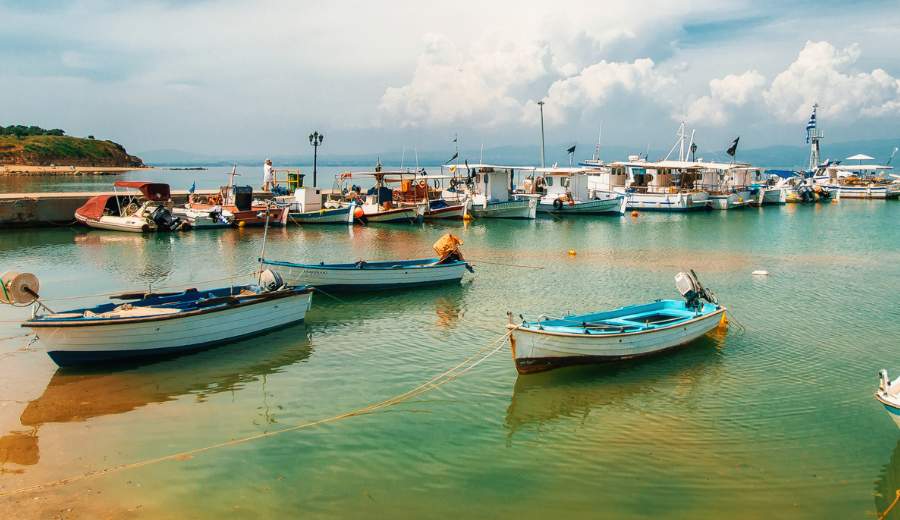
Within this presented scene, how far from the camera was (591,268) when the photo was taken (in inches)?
1119

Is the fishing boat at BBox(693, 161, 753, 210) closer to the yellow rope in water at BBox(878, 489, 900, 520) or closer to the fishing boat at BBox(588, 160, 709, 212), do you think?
the fishing boat at BBox(588, 160, 709, 212)

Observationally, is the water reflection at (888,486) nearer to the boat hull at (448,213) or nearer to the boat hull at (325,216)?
the boat hull at (325,216)

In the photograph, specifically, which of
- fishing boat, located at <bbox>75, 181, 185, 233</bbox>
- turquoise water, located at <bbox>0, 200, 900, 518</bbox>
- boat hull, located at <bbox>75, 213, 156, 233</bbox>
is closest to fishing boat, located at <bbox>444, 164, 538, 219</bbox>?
fishing boat, located at <bbox>75, 181, 185, 233</bbox>

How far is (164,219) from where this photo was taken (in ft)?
131

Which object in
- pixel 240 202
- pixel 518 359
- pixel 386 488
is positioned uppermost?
pixel 240 202

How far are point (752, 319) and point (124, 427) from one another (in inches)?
638

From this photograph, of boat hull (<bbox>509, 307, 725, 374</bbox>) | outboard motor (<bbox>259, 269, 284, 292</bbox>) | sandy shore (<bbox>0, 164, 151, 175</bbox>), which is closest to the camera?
boat hull (<bbox>509, 307, 725, 374</bbox>)

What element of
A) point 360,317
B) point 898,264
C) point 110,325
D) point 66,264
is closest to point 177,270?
point 66,264

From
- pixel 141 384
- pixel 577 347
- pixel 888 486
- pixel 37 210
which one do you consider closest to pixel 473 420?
pixel 577 347

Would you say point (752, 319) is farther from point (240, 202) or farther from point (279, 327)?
point (240, 202)

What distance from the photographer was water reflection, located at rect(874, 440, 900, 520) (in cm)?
934

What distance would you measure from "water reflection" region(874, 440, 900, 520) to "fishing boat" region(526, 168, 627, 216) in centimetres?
4304

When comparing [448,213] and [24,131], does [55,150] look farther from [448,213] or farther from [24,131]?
[448,213]

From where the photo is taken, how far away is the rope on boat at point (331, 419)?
9.80 meters
